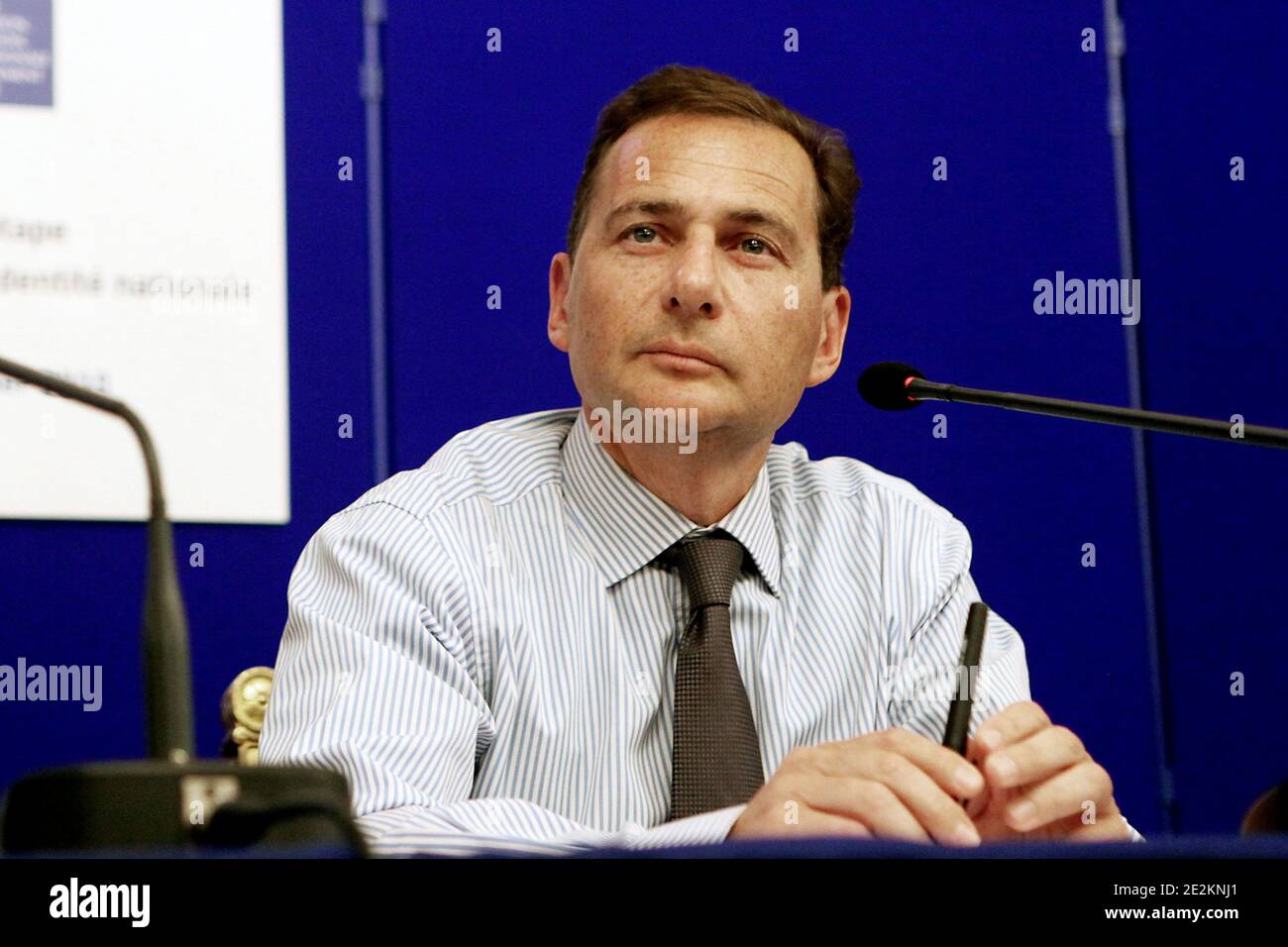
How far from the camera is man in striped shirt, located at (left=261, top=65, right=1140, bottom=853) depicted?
1.31 metres

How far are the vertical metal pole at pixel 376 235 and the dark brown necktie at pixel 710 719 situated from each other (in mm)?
704

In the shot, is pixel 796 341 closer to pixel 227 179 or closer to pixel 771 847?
pixel 227 179

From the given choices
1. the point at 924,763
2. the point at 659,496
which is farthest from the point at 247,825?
the point at 659,496

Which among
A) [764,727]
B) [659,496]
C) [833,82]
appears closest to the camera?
[764,727]

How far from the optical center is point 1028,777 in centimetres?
120

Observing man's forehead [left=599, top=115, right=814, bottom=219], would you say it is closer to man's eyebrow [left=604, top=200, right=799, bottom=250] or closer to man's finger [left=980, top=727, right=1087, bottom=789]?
man's eyebrow [left=604, top=200, right=799, bottom=250]

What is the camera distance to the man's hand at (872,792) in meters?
1.05

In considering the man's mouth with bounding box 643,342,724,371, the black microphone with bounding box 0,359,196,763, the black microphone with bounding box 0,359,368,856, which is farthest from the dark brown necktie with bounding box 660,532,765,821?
the black microphone with bounding box 0,359,368,856

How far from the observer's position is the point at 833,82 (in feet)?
7.59

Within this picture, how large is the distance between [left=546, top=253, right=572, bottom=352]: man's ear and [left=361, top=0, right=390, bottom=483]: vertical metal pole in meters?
0.33

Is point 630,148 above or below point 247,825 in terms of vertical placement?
above

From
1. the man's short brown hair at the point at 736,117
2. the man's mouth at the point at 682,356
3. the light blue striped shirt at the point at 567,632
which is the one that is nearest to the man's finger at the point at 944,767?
the light blue striped shirt at the point at 567,632

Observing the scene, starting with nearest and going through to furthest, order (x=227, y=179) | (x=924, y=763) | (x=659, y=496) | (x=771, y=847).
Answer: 1. (x=771, y=847)
2. (x=924, y=763)
3. (x=659, y=496)
4. (x=227, y=179)

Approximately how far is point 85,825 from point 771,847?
295 millimetres
